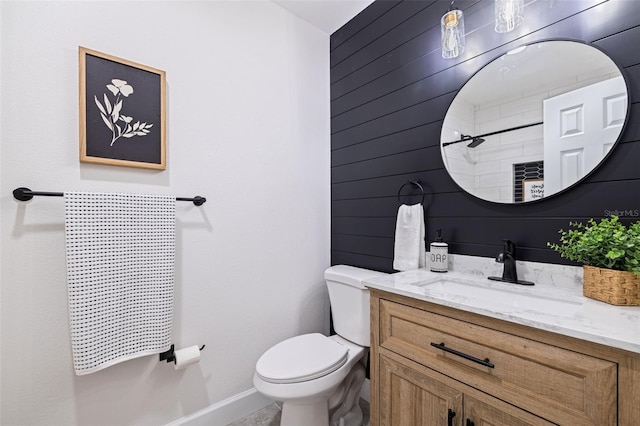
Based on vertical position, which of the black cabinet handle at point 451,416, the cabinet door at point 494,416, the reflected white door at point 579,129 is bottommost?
the black cabinet handle at point 451,416

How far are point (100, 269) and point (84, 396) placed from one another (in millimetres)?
576

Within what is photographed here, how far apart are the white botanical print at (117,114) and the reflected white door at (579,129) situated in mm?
1829

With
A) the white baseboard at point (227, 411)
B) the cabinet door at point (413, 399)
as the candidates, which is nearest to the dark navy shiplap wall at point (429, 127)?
the cabinet door at point (413, 399)

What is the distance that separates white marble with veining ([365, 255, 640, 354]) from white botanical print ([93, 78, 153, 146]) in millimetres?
1316

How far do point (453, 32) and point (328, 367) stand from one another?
166cm

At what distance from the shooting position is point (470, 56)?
4.58 feet

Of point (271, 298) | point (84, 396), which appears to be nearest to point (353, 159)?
point (271, 298)

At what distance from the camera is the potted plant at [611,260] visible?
85cm

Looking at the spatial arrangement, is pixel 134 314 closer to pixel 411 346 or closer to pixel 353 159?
pixel 411 346

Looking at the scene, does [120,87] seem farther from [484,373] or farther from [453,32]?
[484,373]

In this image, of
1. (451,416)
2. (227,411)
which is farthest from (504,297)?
(227,411)

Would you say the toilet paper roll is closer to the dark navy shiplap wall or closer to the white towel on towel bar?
the white towel on towel bar

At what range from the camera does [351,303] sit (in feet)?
5.31

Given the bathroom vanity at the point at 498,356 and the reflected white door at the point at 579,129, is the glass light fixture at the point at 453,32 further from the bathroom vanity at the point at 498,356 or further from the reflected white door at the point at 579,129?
the bathroom vanity at the point at 498,356
